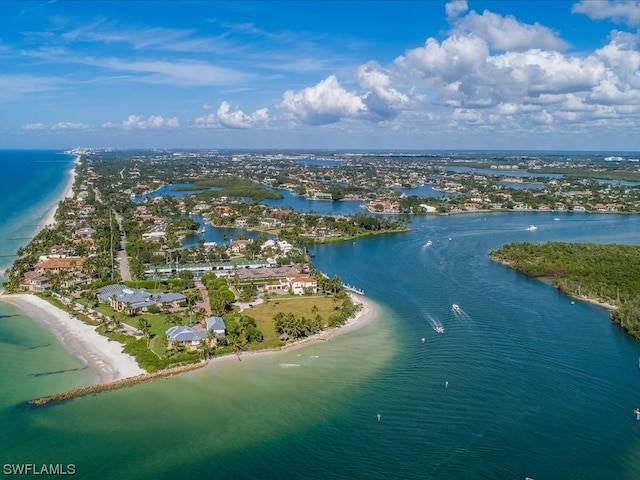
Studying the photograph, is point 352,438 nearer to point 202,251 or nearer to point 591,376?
point 591,376

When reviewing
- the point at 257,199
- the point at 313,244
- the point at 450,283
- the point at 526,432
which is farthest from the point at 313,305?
the point at 257,199

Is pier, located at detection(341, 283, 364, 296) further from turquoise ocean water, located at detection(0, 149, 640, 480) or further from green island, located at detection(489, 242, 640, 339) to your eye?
green island, located at detection(489, 242, 640, 339)

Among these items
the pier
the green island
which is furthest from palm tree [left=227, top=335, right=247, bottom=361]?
the green island

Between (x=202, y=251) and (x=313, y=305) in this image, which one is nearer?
(x=313, y=305)

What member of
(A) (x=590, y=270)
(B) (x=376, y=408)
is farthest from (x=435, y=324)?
(A) (x=590, y=270)

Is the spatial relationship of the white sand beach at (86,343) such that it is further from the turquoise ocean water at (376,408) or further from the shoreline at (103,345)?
the turquoise ocean water at (376,408)

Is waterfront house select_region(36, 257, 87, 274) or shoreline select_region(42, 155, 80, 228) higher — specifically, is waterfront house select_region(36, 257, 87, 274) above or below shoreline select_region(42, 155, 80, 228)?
below

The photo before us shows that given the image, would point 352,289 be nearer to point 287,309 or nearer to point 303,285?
point 303,285
